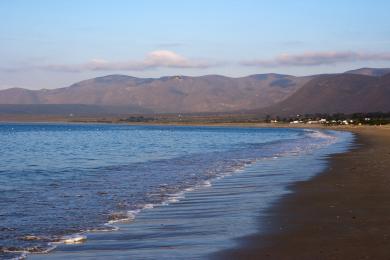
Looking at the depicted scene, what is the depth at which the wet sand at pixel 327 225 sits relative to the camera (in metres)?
9.53

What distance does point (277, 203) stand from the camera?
598 inches

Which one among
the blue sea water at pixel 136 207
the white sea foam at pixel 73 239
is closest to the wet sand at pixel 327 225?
the blue sea water at pixel 136 207

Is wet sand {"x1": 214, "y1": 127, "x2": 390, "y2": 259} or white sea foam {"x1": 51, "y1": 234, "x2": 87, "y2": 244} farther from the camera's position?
white sea foam {"x1": 51, "y1": 234, "x2": 87, "y2": 244}

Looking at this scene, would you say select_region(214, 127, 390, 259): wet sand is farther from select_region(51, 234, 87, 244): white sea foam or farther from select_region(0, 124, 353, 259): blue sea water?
select_region(51, 234, 87, 244): white sea foam

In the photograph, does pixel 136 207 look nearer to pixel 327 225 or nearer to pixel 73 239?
pixel 73 239

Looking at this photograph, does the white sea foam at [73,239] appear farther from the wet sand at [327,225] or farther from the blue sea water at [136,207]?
the wet sand at [327,225]

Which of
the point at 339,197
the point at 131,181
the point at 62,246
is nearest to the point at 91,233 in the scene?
the point at 62,246

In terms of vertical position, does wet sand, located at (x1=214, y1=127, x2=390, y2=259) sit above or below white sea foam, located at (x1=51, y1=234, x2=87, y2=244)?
above

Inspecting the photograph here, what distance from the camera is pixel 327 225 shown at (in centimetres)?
1171

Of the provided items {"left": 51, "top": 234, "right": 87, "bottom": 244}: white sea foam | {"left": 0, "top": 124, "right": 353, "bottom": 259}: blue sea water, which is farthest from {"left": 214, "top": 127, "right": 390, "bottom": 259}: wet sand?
{"left": 51, "top": 234, "right": 87, "bottom": 244}: white sea foam

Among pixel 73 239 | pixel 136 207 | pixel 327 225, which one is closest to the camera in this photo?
pixel 73 239

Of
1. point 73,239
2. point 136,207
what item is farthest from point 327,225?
point 136,207

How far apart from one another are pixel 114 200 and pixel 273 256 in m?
Result: 7.77

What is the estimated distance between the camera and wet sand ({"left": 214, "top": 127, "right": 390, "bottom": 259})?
9.53m
